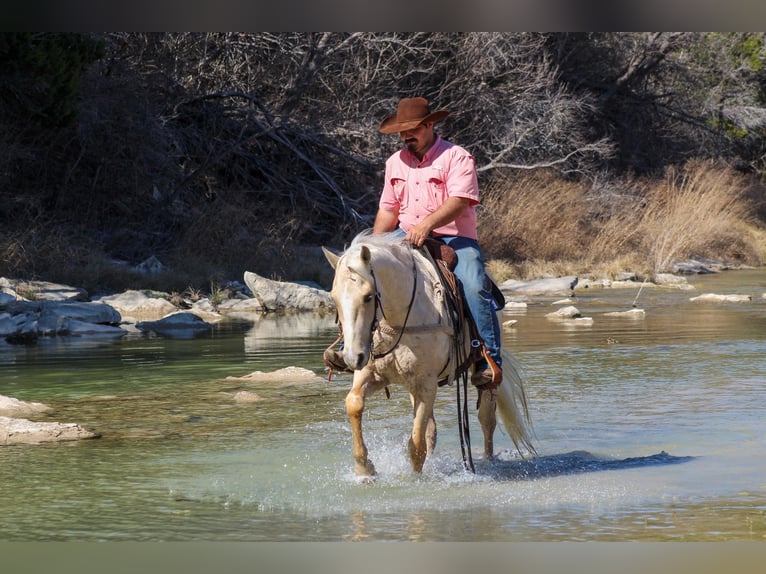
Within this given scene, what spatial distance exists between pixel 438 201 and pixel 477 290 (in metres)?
0.59

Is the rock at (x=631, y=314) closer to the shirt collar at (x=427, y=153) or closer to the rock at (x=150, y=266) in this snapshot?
the rock at (x=150, y=266)

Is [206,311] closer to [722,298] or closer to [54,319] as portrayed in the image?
[54,319]

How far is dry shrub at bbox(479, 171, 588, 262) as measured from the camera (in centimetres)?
2619

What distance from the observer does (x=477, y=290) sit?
23.5 ft

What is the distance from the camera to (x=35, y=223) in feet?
67.6

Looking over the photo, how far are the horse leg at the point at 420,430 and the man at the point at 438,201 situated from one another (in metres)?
0.52

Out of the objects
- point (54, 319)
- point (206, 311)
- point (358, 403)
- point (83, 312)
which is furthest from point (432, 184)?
point (206, 311)

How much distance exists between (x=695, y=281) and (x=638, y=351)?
12.4 m

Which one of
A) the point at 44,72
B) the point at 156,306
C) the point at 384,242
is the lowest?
the point at 156,306

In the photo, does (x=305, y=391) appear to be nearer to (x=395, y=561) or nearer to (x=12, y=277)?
(x=395, y=561)

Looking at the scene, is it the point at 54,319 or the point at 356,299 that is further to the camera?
the point at 54,319

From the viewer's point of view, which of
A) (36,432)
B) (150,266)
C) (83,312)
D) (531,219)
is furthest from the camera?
(531,219)

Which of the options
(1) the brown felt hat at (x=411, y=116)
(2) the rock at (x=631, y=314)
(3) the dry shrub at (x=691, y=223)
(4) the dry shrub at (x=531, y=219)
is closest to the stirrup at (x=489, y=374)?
(1) the brown felt hat at (x=411, y=116)
